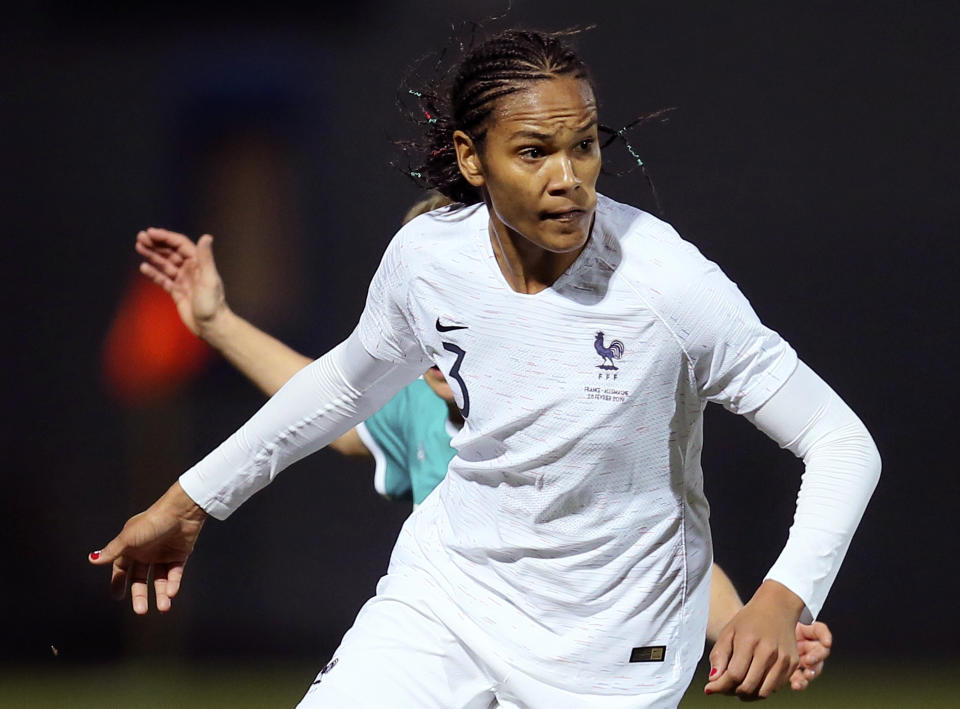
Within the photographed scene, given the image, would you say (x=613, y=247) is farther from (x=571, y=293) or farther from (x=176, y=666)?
(x=176, y=666)

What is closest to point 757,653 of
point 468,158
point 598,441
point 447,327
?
point 598,441

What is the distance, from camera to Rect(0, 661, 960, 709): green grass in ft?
15.5

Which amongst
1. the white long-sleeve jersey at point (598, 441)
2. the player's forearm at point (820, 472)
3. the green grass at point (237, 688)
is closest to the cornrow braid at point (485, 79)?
the white long-sleeve jersey at point (598, 441)

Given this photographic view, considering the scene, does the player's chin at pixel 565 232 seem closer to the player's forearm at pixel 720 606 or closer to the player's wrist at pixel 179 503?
the player's wrist at pixel 179 503

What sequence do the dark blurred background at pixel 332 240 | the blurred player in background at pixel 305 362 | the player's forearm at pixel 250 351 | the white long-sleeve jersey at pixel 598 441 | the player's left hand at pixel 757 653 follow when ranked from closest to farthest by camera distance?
the player's left hand at pixel 757 653
the white long-sleeve jersey at pixel 598 441
the blurred player in background at pixel 305 362
the player's forearm at pixel 250 351
the dark blurred background at pixel 332 240

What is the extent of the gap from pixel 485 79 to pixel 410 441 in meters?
1.46

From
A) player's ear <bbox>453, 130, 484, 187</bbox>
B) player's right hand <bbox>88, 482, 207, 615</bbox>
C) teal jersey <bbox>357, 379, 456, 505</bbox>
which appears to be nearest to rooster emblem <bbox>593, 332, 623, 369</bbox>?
player's ear <bbox>453, 130, 484, 187</bbox>

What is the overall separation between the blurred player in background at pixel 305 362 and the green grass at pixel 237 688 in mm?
1303

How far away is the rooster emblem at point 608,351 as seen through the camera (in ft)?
7.47

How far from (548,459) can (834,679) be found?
2901mm

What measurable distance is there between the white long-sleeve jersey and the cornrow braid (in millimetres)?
131

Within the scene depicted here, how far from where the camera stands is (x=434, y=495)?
2.69m

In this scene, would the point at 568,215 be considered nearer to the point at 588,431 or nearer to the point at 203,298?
the point at 588,431

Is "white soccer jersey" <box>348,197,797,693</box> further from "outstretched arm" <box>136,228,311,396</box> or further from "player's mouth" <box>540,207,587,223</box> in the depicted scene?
"outstretched arm" <box>136,228,311,396</box>
